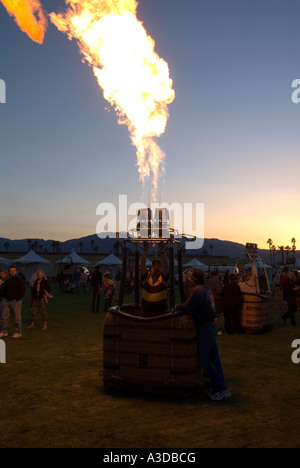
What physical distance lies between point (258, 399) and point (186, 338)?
150 centimetres

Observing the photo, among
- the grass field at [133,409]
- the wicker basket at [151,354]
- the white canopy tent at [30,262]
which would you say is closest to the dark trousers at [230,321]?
the grass field at [133,409]

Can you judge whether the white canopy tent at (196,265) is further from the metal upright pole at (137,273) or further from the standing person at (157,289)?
the standing person at (157,289)

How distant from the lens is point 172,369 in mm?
6211

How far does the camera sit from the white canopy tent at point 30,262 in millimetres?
45844

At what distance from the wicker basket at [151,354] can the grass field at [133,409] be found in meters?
0.24

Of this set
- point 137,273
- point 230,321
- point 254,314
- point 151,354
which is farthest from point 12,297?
point 254,314

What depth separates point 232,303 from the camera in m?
12.2

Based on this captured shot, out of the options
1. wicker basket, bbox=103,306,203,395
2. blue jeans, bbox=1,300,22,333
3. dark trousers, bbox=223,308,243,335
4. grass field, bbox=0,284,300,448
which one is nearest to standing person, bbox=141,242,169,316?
wicker basket, bbox=103,306,203,395

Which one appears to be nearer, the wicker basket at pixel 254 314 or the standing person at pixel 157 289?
the standing person at pixel 157 289

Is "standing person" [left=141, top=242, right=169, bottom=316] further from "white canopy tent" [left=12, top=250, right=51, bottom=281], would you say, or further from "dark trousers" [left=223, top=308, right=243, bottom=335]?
"white canopy tent" [left=12, top=250, right=51, bottom=281]

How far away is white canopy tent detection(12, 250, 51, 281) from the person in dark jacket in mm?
36118

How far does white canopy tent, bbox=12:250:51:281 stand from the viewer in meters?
45.8
